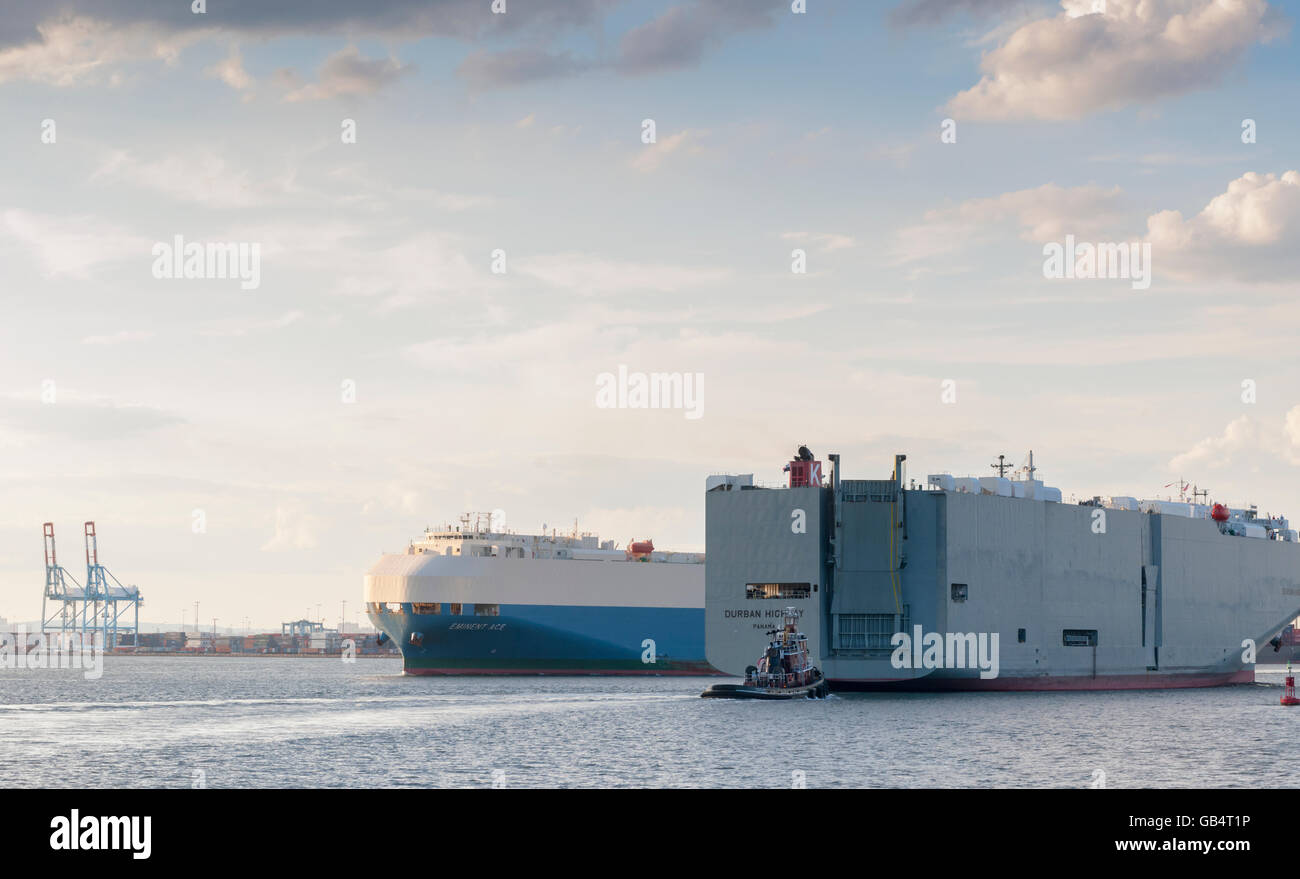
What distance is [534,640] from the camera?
117 metres

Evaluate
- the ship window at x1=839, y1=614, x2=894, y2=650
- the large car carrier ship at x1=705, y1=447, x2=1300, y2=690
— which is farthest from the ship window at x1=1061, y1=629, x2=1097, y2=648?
the ship window at x1=839, y1=614, x2=894, y2=650

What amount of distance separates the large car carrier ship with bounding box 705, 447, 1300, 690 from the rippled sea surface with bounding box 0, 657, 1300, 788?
3314 millimetres

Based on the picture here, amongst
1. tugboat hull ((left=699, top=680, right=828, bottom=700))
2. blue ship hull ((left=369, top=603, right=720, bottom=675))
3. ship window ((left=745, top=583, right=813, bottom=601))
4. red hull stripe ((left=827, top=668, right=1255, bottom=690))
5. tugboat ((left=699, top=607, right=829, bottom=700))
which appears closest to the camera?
tugboat hull ((left=699, top=680, right=828, bottom=700))

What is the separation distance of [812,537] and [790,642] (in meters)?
7.40

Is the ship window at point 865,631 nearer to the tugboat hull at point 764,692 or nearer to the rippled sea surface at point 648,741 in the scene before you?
the rippled sea surface at point 648,741

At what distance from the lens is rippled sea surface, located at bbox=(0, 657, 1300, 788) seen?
41969 mm

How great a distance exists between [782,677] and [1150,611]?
3570cm

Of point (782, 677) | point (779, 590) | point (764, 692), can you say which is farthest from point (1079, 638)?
point (764, 692)

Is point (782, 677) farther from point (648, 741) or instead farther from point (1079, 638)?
point (1079, 638)

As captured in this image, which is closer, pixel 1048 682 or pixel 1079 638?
pixel 1048 682

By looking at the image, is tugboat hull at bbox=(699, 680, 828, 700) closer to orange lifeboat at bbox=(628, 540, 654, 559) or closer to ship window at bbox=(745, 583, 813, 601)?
ship window at bbox=(745, 583, 813, 601)

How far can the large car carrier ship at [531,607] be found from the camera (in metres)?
116

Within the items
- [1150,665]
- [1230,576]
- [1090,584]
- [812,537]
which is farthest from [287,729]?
[1230,576]

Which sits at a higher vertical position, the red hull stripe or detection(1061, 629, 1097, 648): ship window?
detection(1061, 629, 1097, 648): ship window
